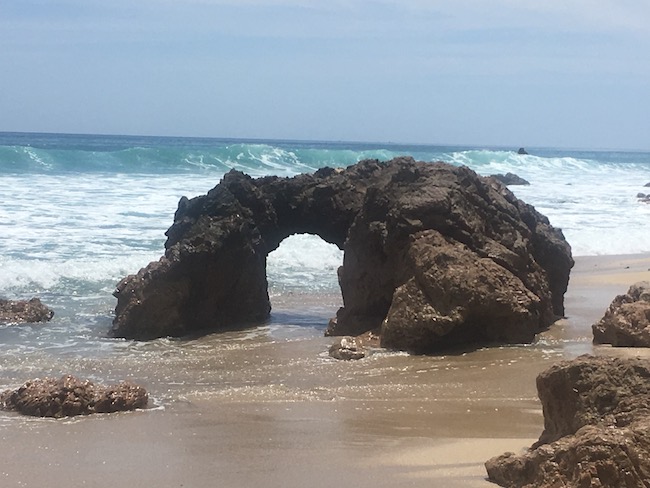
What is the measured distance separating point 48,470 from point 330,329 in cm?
401

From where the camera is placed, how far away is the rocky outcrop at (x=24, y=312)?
880 centimetres

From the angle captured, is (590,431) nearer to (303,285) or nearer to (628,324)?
(628,324)

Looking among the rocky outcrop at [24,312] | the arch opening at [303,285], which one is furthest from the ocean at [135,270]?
the rocky outcrop at [24,312]

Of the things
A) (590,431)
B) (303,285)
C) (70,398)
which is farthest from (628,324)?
(303,285)

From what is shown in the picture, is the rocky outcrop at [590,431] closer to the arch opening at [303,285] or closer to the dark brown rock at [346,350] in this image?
the dark brown rock at [346,350]

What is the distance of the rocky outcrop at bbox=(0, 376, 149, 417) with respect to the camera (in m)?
5.52

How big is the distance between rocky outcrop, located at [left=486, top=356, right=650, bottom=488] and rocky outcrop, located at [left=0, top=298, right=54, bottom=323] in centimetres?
592

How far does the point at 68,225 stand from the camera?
53.0 ft

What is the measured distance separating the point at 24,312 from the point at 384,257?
3.50 meters

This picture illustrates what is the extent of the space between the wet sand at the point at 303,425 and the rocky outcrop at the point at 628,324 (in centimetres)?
15

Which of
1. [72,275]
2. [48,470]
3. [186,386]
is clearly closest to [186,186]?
[72,275]

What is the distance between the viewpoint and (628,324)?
22.6ft

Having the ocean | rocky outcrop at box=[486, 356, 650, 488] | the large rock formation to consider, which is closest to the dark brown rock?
the ocean

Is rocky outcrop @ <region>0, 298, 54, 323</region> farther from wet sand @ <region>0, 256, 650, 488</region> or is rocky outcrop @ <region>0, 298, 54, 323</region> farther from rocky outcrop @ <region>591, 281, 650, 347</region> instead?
rocky outcrop @ <region>591, 281, 650, 347</region>
